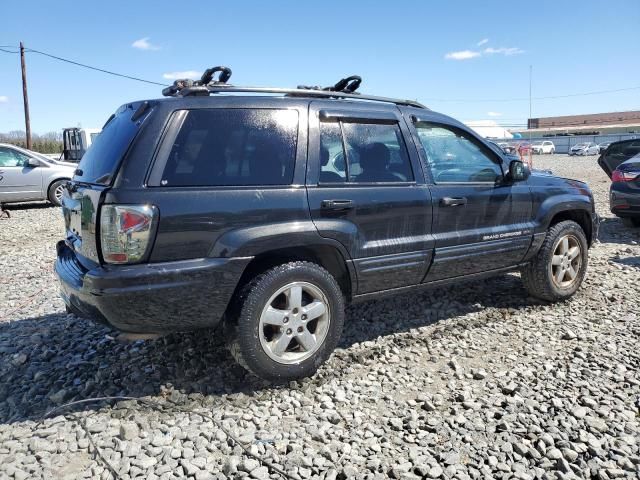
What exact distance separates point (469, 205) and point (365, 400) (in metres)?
1.83

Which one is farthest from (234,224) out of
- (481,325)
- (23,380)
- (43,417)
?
(481,325)

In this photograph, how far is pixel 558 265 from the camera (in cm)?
497

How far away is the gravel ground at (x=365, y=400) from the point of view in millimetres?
2598

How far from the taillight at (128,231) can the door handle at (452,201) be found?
7.07 ft

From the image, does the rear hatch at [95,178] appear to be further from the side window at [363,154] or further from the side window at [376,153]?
the side window at [376,153]

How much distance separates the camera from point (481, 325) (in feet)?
14.6

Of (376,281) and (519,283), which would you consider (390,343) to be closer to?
(376,281)

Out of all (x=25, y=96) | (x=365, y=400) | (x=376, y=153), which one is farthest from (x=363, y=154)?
(x=25, y=96)

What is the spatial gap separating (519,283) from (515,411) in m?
2.96

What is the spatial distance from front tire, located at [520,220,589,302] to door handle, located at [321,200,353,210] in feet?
7.36

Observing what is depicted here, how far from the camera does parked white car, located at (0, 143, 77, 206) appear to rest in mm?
12086

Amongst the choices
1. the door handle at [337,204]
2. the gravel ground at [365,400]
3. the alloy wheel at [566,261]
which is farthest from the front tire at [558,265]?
the door handle at [337,204]

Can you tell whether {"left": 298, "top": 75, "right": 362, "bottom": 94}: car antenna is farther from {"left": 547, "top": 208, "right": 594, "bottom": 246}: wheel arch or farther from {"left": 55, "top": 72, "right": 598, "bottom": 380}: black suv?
{"left": 547, "top": 208, "right": 594, "bottom": 246}: wheel arch

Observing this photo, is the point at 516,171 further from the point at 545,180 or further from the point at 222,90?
the point at 222,90
